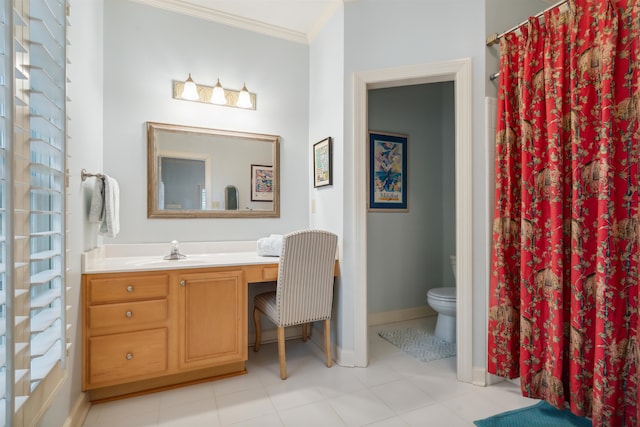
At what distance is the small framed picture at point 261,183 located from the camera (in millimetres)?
2771

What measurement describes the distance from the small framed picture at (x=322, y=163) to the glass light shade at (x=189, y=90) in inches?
41.0

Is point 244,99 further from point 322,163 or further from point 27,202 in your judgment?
point 27,202

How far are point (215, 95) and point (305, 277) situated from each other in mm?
1614

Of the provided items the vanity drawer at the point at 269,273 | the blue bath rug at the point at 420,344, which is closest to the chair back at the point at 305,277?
the vanity drawer at the point at 269,273

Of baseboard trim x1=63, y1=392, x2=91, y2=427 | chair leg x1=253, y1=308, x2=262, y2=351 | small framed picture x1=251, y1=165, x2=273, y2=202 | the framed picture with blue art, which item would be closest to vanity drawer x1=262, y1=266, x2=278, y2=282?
chair leg x1=253, y1=308, x2=262, y2=351

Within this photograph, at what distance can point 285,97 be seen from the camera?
2.89 m

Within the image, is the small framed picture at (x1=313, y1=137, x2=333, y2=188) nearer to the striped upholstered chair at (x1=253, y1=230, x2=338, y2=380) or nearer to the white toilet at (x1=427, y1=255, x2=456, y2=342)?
the striped upholstered chair at (x1=253, y1=230, x2=338, y2=380)

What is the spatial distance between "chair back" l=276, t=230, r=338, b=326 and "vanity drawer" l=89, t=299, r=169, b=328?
2.36 feet

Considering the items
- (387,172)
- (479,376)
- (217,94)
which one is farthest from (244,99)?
(479,376)

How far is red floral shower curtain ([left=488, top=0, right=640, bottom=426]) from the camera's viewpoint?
1.45m

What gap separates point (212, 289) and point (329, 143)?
1.37 meters

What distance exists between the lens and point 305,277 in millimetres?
2191

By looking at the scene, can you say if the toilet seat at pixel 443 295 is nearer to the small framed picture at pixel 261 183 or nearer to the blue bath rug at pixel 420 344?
the blue bath rug at pixel 420 344

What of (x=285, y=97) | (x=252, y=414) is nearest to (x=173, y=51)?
(x=285, y=97)
